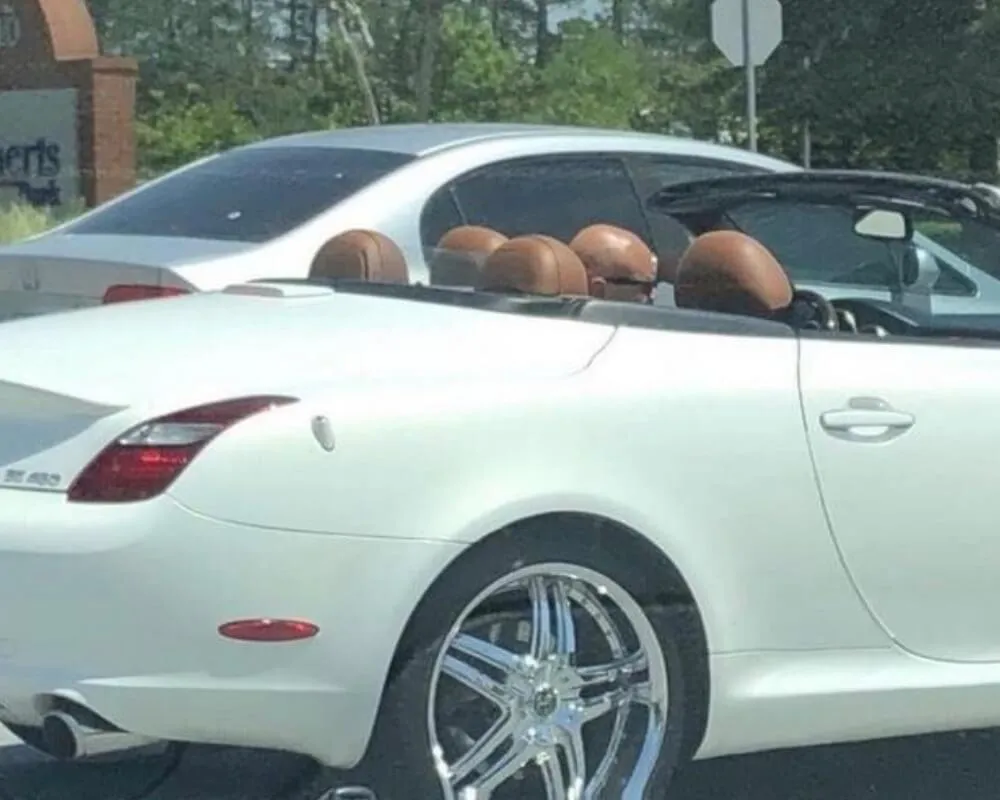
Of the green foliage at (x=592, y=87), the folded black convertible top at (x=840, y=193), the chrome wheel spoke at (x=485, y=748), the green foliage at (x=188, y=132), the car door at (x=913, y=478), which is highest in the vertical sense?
the green foliage at (x=592, y=87)

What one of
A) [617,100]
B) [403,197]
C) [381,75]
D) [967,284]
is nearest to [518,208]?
[403,197]

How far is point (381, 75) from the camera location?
44219 millimetres

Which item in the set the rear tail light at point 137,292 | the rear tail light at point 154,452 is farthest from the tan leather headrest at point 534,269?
the rear tail light at point 137,292

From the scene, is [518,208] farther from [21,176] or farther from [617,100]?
[617,100]

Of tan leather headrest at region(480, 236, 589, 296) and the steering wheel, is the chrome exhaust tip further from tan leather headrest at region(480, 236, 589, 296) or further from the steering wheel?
the steering wheel

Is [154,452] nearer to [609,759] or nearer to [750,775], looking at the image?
[609,759]

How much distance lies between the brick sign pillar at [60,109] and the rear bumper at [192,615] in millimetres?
22232

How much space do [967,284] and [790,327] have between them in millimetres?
2334

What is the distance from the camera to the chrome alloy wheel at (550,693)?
187 inches

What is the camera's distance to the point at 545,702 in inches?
191

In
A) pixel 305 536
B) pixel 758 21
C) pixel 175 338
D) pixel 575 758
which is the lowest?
pixel 575 758

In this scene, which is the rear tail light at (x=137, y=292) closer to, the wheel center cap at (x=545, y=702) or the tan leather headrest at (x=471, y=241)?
the tan leather headrest at (x=471, y=241)

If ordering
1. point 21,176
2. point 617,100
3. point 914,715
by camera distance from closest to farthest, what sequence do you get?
point 914,715 < point 21,176 < point 617,100

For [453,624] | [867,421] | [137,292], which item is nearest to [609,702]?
[453,624]
